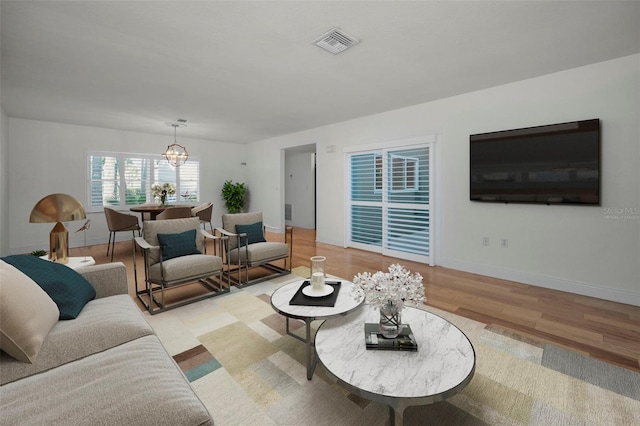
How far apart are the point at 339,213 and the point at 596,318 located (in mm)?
3931

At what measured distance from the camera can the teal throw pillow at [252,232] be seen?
12.2 ft

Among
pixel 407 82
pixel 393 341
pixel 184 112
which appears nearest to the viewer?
pixel 393 341

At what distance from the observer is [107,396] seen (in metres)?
1.01

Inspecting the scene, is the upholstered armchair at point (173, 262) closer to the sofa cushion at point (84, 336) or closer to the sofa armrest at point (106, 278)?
the sofa armrest at point (106, 278)

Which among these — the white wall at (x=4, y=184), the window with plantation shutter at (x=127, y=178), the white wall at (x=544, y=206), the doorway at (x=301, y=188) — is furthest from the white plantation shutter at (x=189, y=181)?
the white wall at (x=544, y=206)

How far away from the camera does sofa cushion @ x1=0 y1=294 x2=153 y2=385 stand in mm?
1215

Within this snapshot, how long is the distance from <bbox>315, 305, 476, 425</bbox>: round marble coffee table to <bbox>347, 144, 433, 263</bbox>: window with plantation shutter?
116 inches

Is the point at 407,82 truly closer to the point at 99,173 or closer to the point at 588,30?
the point at 588,30

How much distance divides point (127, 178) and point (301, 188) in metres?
4.31

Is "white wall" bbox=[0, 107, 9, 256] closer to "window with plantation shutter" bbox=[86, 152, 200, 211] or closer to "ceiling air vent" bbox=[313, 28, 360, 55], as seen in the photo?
"window with plantation shutter" bbox=[86, 152, 200, 211]

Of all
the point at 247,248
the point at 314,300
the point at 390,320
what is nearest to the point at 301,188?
the point at 247,248

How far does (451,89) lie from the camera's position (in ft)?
12.4

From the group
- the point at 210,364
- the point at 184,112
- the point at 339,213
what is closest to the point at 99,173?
the point at 184,112

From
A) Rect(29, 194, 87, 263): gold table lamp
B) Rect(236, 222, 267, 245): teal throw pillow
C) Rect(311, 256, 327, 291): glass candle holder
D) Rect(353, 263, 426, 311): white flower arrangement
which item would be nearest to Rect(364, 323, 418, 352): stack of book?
Rect(353, 263, 426, 311): white flower arrangement
